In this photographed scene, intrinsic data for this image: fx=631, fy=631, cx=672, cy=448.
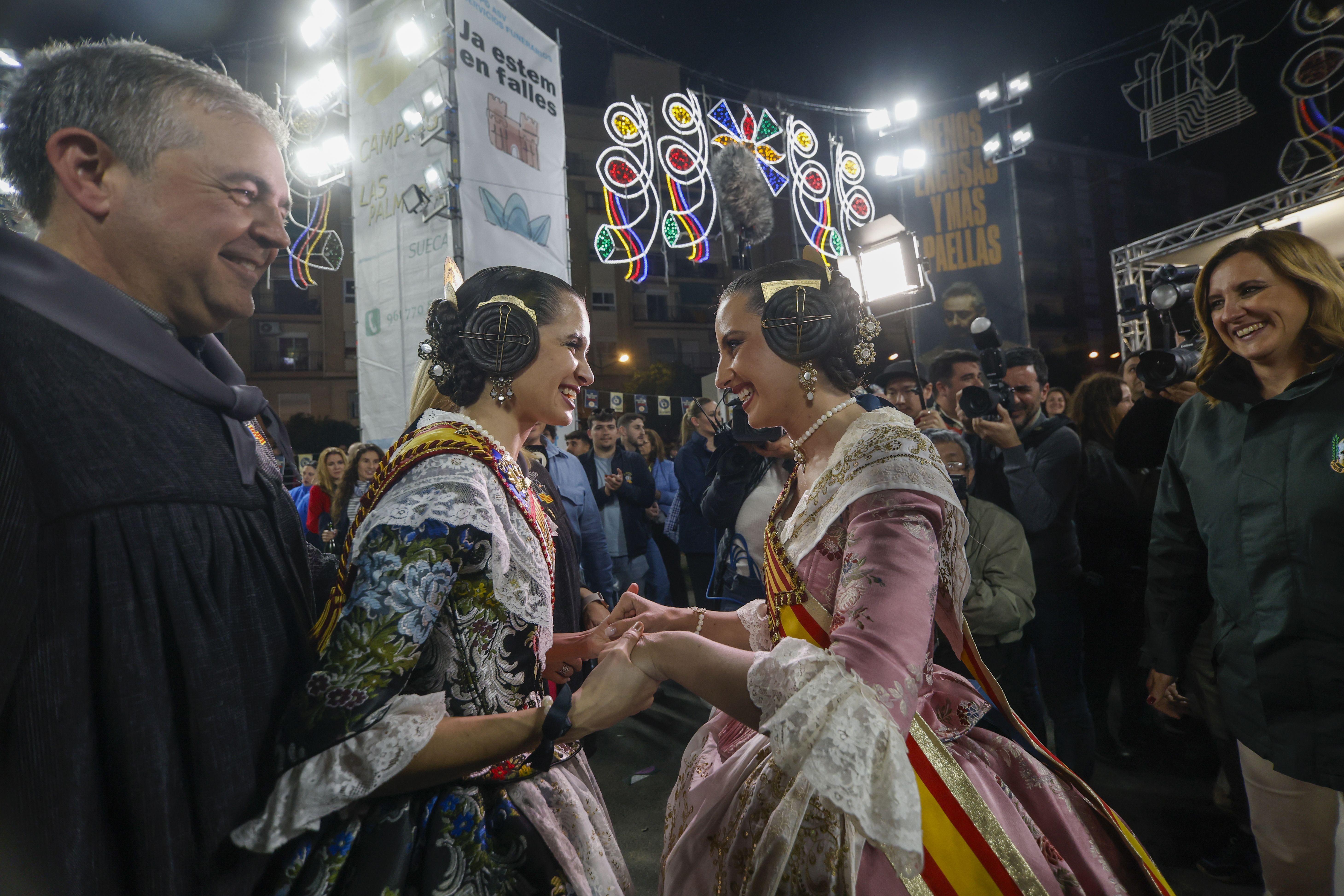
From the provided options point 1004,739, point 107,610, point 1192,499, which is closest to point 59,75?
point 107,610

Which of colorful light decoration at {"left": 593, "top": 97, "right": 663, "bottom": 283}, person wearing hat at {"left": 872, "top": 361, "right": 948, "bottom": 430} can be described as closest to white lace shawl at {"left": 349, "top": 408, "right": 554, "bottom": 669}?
person wearing hat at {"left": 872, "top": 361, "right": 948, "bottom": 430}

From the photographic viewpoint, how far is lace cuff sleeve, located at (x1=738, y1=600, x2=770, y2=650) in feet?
6.14

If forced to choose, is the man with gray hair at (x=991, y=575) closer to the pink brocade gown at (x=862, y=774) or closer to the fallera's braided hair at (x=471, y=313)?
the pink brocade gown at (x=862, y=774)

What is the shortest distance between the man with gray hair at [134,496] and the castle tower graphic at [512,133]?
18.5 feet

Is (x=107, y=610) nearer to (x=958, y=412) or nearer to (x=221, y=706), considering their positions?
(x=221, y=706)

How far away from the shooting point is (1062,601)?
330 cm

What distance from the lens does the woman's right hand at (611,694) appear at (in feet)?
4.18

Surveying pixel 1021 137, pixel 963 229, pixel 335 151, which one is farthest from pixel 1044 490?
pixel 1021 137

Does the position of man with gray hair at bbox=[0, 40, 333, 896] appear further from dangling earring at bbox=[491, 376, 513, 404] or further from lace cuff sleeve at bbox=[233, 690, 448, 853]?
dangling earring at bbox=[491, 376, 513, 404]

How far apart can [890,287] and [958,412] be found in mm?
4334

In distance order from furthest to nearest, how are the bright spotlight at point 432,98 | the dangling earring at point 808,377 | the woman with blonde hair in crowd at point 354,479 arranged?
the bright spotlight at point 432,98, the woman with blonde hair in crowd at point 354,479, the dangling earring at point 808,377

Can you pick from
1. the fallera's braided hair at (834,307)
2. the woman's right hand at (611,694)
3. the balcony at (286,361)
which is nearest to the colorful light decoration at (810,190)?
the fallera's braided hair at (834,307)

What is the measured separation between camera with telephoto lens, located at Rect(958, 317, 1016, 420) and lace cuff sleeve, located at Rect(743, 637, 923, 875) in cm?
243

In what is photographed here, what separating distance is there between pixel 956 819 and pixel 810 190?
1012 cm
